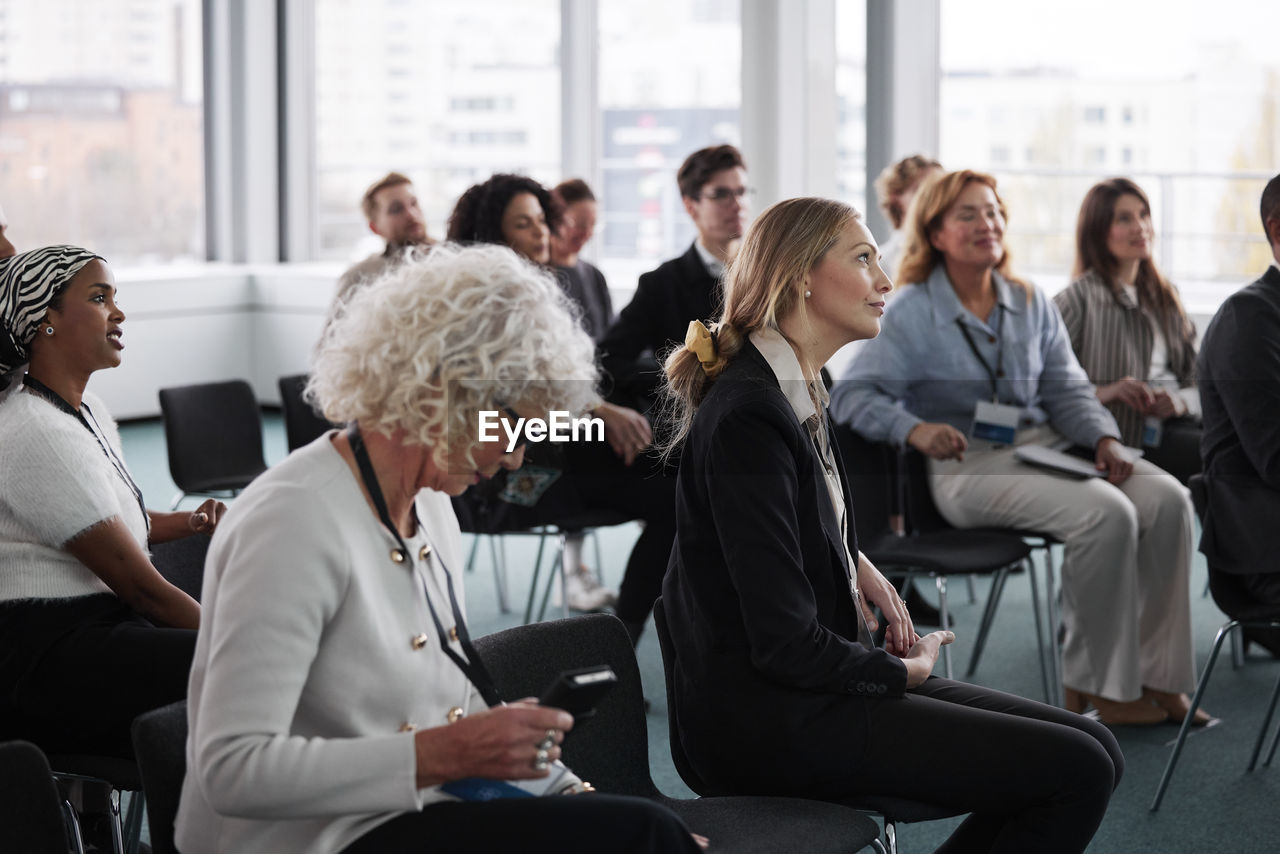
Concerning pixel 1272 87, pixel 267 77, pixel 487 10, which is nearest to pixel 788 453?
pixel 1272 87

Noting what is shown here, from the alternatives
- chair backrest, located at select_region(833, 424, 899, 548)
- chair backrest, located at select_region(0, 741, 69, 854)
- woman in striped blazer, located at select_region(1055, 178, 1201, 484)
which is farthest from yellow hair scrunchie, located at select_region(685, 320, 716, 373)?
woman in striped blazer, located at select_region(1055, 178, 1201, 484)

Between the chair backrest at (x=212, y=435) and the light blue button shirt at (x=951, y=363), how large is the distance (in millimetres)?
2120

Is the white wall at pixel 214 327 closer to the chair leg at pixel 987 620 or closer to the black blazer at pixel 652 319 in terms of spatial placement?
the black blazer at pixel 652 319

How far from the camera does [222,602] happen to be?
4.80 ft

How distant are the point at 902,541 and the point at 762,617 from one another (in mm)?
1708

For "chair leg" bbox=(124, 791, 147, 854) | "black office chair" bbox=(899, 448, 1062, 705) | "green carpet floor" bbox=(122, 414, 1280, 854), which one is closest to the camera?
"chair leg" bbox=(124, 791, 147, 854)

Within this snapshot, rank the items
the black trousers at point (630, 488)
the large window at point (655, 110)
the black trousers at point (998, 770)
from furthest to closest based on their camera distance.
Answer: the large window at point (655, 110), the black trousers at point (630, 488), the black trousers at point (998, 770)

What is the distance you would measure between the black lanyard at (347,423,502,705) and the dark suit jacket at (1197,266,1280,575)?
79.4 inches

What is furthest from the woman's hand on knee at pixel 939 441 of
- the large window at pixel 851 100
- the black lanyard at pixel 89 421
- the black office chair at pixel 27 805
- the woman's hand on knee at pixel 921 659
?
the large window at pixel 851 100

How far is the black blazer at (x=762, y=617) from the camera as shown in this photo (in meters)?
1.99

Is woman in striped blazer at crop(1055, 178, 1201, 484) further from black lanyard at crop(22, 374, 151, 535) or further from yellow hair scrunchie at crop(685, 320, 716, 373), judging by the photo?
black lanyard at crop(22, 374, 151, 535)

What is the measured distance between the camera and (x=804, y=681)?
Result: 2000 mm

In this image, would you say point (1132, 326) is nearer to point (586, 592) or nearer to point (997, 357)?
point (997, 357)

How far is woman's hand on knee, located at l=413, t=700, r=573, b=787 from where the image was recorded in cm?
148
